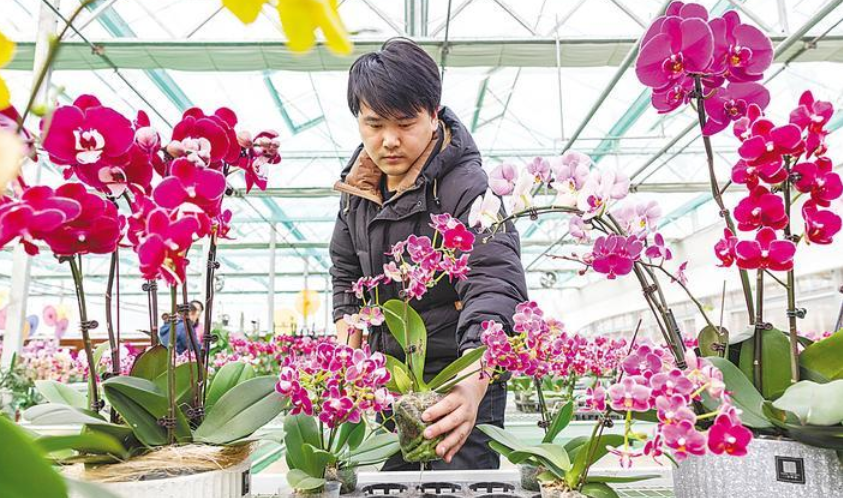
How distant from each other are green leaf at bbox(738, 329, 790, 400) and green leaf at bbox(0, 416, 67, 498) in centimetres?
67

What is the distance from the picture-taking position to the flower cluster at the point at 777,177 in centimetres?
55

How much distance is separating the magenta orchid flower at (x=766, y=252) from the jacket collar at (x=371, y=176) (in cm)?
76

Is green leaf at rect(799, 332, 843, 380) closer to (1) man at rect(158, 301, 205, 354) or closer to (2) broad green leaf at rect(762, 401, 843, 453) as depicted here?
(2) broad green leaf at rect(762, 401, 843, 453)

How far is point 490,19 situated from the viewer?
5238 mm

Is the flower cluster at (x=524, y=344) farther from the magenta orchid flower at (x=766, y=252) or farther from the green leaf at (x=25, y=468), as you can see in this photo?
the green leaf at (x=25, y=468)

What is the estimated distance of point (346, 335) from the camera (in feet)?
4.21

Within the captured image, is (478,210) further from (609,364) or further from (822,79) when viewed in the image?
(822,79)

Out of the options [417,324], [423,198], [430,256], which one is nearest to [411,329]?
[417,324]

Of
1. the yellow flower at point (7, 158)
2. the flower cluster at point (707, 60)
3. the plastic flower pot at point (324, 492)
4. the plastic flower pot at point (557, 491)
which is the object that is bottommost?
the plastic flower pot at point (324, 492)

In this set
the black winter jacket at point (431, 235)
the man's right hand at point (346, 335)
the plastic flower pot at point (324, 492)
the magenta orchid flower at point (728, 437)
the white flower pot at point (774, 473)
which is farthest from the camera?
the man's right hand at point (346, 335)

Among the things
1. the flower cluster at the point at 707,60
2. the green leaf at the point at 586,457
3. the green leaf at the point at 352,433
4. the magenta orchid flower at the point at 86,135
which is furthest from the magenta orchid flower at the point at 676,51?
the green leaf at the point at 352,433

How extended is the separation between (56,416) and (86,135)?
0.30 metres

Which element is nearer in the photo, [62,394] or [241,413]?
[241,413]

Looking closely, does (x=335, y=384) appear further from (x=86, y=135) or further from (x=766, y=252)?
(x=766, y=252)
